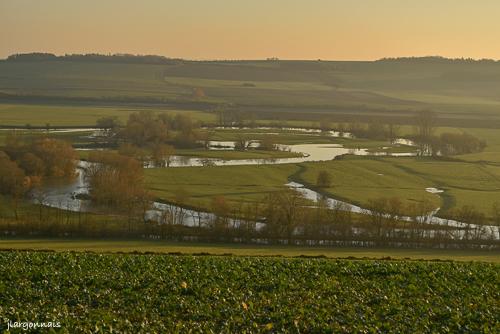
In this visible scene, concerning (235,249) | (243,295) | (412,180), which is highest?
(243,295)

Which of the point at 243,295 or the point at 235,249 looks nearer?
the point at 243,295

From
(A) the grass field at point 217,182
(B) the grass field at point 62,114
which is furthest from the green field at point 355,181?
(B) the grass field at point 62,114

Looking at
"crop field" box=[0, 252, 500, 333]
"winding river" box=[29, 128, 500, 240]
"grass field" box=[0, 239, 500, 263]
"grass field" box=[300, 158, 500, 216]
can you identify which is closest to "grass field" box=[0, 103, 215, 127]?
"winding river" box=[29, 128, 500, 240]

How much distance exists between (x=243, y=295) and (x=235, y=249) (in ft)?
53.7

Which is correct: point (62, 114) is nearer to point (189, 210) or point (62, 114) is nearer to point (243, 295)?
point (189, 210)

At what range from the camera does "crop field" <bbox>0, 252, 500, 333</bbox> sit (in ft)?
62.2

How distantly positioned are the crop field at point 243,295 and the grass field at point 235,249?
7.63m

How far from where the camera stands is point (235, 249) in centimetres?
3847

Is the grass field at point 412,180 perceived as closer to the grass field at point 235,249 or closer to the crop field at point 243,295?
the grass field at point 235,249

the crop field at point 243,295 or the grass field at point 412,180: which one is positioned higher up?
the crop field at point 243,295

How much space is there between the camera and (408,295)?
925 inches

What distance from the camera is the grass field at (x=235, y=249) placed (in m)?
36.5

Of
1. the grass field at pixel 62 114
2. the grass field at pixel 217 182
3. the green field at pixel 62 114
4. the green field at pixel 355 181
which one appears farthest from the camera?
the grass field at pixel 62 114

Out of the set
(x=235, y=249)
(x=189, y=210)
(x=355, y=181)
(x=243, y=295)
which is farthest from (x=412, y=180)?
(x=243, y=295)
